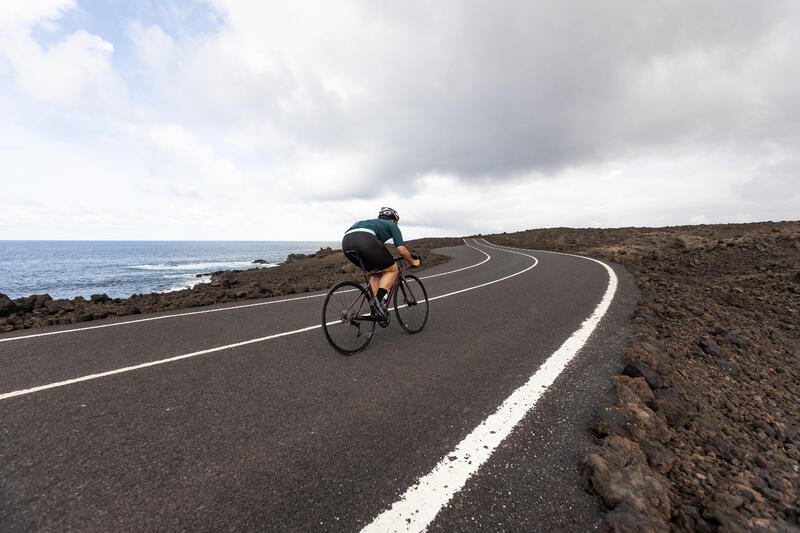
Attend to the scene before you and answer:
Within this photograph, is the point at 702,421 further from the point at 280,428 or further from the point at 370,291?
the point at 370,291

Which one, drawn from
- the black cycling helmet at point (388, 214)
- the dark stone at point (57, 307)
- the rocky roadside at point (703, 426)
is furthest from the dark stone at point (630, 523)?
the dark stone at point (57, 307)

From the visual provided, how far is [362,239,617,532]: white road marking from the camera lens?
1.74 meters

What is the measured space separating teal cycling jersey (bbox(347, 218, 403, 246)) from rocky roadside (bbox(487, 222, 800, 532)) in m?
3.10

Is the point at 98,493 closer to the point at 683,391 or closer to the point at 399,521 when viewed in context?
the point at 399,521

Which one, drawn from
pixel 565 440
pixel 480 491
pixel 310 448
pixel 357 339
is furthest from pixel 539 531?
pixel 357 339

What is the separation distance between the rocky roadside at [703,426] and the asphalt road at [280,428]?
0.21m

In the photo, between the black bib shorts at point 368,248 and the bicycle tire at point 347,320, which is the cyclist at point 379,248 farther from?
the bicycle tire at point 347,320

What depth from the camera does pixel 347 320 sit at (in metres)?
4.55

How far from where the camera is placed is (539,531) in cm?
165

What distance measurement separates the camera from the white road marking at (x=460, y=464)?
68.4 inches

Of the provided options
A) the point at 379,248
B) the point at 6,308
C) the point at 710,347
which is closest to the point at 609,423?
the point at 710,347

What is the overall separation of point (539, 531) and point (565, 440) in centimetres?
91

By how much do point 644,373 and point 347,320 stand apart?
136 inches

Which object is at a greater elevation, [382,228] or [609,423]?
[382,228]
